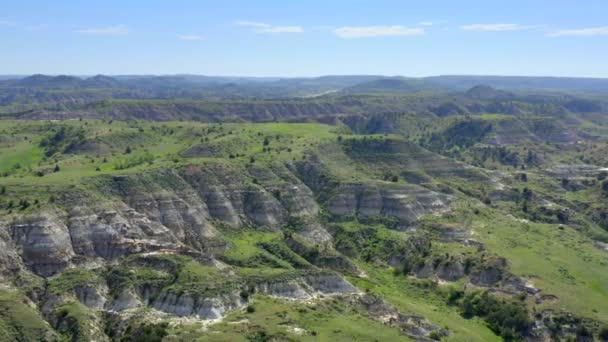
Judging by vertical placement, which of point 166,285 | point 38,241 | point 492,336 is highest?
point 38,241

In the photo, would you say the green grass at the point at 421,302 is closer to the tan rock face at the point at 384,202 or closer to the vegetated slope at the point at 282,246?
the vegetated slope at the point at 282,246

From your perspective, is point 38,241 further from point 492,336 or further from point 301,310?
point 492,336

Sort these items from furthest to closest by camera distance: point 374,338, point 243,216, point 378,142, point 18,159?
point 378,142, point 18,159, point 243,216, point 374,338

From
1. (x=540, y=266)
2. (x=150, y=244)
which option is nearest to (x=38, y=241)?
(x=150, y=244)

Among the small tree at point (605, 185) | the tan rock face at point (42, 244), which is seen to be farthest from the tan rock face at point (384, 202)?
the tan rock face at point (42, 244)

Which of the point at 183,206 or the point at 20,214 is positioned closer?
the point at 20,214

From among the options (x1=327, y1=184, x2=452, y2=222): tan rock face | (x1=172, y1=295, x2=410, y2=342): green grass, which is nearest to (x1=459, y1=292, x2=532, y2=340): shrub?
(x1=172, y1=295, x2=410, y2=342): green grass

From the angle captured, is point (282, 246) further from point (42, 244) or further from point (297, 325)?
point (42, 244)

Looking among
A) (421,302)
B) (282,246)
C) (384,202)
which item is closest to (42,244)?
(282,246)
